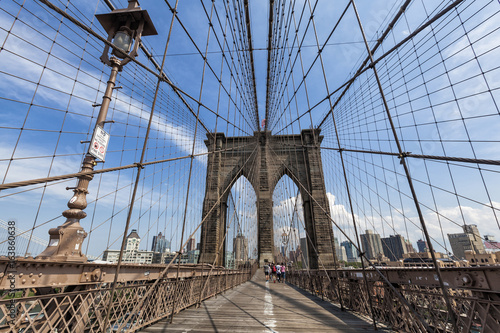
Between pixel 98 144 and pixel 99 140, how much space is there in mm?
88

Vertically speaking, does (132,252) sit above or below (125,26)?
below

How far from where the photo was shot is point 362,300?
4.02 m

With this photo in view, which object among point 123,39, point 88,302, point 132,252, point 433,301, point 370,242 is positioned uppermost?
point 123,39

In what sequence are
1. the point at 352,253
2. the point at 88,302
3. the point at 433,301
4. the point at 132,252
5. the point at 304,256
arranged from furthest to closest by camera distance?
the point at 132,252 → the point at 352,253 → the point at 304,256 → the point at 433,301 → the point at 88,302

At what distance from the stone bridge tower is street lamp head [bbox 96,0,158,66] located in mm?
10564

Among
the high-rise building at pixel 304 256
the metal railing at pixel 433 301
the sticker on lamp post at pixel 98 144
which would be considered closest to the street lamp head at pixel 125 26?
the sticker on lamp post at pixel 98 144

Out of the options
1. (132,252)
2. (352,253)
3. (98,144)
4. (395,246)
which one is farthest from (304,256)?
(132,252)

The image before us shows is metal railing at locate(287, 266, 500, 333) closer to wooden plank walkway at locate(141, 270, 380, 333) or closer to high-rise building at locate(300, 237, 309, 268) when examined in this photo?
wooden plank walkway at locate(141, 270, 380, 333)

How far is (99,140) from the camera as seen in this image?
3.98 metres

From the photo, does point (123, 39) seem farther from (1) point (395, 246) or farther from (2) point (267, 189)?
(1) point (395, 246)

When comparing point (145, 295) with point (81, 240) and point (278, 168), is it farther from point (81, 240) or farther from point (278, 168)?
point (278, 168)

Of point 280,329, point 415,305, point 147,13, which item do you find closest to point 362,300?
point 415,305

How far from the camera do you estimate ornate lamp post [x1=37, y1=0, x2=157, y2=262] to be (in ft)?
11.7

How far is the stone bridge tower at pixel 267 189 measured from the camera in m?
18.0
